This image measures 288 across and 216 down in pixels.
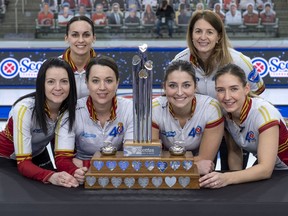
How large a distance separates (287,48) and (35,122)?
6290 millimetres

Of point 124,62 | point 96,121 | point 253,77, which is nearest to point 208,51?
point 253,77

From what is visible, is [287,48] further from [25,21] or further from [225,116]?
[225,116]

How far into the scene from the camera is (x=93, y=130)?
2.33 metres

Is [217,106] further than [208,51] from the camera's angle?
No

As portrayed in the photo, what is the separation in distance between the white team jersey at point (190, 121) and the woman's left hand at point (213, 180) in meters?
0.42

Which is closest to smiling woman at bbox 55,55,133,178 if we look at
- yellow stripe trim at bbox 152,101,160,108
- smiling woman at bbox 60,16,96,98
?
yellow stripe trim at bbox 152,101,160,108

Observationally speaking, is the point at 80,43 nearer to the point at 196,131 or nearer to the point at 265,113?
the point at 196,131

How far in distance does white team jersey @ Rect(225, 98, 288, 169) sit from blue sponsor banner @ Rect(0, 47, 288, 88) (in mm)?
5478

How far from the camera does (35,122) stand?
2346mm

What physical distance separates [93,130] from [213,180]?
622 mm

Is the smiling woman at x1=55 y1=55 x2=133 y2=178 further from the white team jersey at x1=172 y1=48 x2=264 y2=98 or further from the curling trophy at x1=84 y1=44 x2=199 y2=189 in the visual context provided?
the white team jersey at x1=172 y1=48 x2=264 y2=98

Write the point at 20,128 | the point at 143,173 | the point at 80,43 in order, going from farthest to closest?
the point at 80,43, the point at 20,128, the point at 143,173

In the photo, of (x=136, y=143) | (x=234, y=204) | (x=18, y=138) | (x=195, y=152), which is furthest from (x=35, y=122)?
(x=234, y=204)

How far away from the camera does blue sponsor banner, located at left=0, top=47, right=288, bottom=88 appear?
788 cm
